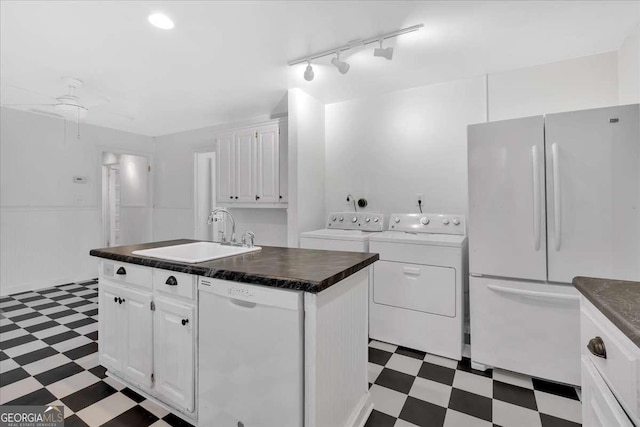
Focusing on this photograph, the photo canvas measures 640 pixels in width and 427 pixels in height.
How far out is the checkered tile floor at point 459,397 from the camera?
5.24 ft

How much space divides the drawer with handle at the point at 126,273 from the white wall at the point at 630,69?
334 cm

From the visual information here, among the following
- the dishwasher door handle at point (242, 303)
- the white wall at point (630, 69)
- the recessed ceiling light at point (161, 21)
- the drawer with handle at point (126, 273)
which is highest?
the recessed ceiling light at point (161, 21)

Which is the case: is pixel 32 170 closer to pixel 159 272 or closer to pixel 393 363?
pixel 159 272

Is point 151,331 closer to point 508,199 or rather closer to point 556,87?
point 508,199

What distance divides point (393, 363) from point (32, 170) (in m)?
4.95

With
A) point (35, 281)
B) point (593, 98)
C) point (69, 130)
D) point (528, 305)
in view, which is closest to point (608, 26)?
point (593, 98)

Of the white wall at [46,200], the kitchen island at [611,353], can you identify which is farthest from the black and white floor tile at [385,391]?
the white wall at [46,200]

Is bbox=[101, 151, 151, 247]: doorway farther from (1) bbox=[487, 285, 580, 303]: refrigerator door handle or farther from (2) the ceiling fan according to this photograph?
(1) bbox=[487, 285, 580, 303]: refrigerator door handle

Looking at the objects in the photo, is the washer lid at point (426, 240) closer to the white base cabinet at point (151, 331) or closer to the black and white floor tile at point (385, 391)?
the black and white floor tile at point (385, 391)

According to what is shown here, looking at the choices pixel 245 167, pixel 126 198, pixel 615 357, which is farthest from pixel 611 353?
pixel 126 198

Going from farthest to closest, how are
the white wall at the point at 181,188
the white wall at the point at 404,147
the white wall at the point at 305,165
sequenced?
the white wall at the point at 181,188 → the white wall at the point at 305,165 → the white wall at the point at 404,147

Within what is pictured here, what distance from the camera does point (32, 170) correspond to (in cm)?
383

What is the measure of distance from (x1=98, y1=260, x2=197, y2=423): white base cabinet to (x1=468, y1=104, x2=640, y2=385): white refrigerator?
1.89m

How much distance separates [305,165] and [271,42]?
125 cm
